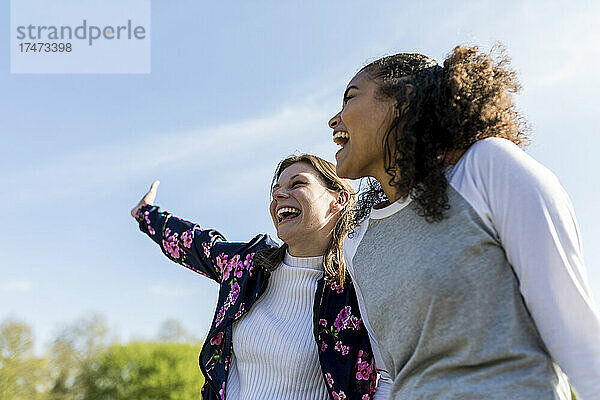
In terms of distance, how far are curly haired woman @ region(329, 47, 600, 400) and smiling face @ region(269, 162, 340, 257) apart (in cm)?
112

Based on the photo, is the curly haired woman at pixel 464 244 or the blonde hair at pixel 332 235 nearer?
the curly haired woman at pixel 464 244

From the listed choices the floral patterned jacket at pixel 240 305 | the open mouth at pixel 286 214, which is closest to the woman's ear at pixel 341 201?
the open mouth at pixel 286 214

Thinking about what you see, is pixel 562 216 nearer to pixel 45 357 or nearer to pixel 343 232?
pixel 343 232

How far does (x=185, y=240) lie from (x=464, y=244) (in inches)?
87.3

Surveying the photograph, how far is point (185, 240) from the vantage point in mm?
3635

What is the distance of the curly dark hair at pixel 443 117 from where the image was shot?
72.7 inches

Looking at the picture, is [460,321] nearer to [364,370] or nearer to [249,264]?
[364,370]

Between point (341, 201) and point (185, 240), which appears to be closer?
point (341, 201)

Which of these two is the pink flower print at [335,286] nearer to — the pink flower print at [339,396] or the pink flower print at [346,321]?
the pink flower print at [346,321]

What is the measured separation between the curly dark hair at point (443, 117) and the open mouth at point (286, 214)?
1.30m

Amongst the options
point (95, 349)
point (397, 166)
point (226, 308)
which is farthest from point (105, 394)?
point (397, 166)

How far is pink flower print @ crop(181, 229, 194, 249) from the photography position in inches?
142

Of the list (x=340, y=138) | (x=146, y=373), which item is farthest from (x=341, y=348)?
(x=146, y=373)

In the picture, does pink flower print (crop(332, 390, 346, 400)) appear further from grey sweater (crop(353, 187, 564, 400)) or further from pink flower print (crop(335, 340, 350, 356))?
grey sweater (crop(353, 187, 564, 400))
